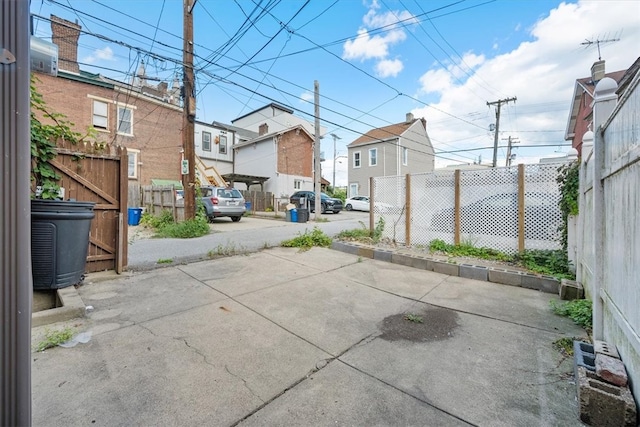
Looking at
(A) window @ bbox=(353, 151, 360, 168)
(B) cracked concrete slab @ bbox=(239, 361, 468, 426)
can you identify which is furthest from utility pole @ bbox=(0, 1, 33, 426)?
(A) window @ bbox=(353, 151, 360, 168)

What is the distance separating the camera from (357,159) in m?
27.5

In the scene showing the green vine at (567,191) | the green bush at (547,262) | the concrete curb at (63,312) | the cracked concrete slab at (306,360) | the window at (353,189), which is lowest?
the cracked concrete slab at (306,360)

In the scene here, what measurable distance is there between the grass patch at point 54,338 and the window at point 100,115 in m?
18.2

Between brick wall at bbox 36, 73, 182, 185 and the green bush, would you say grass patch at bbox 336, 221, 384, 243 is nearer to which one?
the green bush

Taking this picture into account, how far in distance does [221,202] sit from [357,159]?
17.3 meters

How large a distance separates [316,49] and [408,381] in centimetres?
1060

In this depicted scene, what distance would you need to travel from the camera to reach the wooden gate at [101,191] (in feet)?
14.3

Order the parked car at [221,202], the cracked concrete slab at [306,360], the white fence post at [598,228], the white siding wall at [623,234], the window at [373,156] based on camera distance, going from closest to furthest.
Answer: the white siding wall at [623,234] → the cracked concrete slab at [306,360] → the white fence post at [598,228] → the parked car at [221,202] → the window at [373,156]

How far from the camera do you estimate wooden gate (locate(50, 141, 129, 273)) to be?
14.3ft

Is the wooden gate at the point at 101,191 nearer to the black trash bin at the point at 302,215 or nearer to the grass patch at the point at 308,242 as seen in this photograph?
the grass patch at the point at 308,242

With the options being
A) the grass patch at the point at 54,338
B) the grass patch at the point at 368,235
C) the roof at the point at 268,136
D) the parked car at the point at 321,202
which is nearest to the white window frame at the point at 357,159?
the roof at the point at 268,136

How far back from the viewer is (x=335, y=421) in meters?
1.77

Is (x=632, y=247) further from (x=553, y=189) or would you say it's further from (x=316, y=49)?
(x=316, y=49)

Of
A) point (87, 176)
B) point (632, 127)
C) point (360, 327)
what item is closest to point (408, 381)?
point (360, 327)
